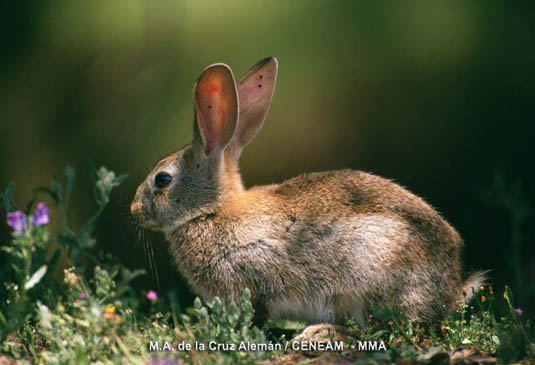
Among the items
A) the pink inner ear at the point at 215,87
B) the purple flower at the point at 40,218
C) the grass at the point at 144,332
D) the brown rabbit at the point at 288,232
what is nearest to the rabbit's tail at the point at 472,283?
the brown rabbit at the point at 288,232

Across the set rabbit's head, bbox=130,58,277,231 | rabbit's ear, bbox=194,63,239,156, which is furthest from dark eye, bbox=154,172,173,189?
rabbit's ear, bbox=194,63,239,156

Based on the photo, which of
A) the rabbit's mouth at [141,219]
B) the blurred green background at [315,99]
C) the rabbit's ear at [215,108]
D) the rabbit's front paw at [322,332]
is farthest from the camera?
the blurred green background at [315,99]

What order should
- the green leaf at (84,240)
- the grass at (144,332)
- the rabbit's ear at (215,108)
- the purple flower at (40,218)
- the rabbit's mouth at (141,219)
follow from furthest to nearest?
the rabbit's mouth at (141,219), the rabbit's ear at (215,108), the green leaf at (84,240), the purple flower at (40,218), the grass at (144,332)

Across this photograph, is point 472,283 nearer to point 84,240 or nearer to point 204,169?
point 204,169

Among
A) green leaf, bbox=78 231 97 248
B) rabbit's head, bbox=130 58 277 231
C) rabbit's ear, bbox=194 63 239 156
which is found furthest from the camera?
rabbit's head, bbox=130 58 277 231

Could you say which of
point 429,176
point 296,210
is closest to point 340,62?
point 429,176

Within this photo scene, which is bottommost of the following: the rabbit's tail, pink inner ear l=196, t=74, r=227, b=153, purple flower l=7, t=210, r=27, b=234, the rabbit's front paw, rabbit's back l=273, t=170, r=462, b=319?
the rabbit's front paw

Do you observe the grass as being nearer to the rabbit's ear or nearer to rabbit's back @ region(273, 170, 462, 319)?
rabbit's back @ region(273, 170, 462, 319)

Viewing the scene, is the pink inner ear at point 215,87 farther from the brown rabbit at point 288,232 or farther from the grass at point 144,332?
the grass at point 144,332

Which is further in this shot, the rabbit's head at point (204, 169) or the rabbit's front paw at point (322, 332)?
the rabbit's head at point (204, 169)
